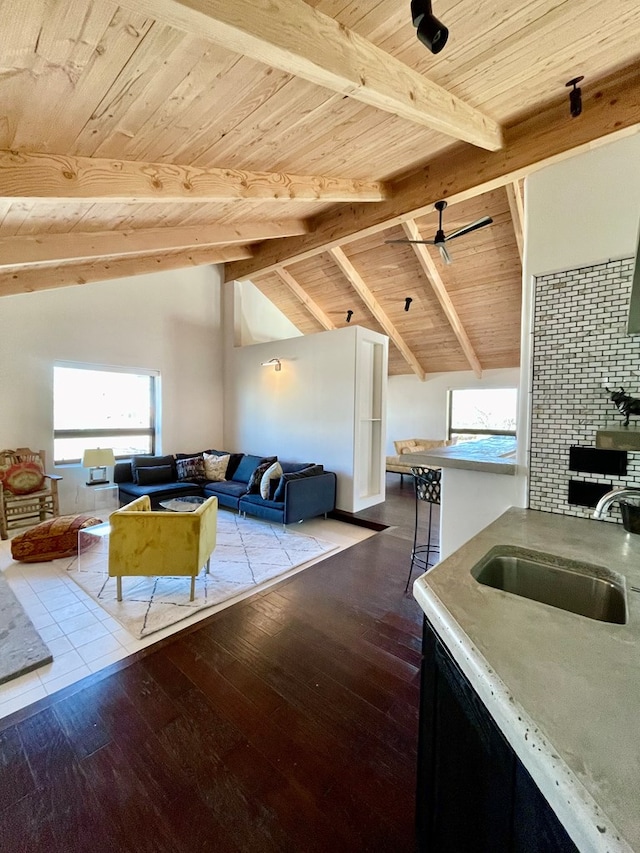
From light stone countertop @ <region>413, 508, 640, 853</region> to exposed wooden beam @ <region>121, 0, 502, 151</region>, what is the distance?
207 cm

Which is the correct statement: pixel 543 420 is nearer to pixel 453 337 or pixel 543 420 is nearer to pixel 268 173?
pixel 268 173

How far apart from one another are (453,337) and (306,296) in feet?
10.0

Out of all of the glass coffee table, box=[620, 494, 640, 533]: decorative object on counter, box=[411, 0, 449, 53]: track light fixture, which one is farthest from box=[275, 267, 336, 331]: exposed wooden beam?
box=[620, 494, 640, 533]: decorative object on counter

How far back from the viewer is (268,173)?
2877 mm

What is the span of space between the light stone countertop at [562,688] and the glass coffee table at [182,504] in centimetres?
403

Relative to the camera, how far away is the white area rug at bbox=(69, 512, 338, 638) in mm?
2691

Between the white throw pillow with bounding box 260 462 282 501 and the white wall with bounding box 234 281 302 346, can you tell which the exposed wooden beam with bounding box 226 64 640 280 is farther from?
the white throw pillow with bounding box 260 462 282 501

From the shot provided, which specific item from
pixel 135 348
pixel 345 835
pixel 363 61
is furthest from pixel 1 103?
pixel 135 348

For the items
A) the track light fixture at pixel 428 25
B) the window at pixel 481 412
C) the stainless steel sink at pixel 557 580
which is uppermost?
the track light fixture at pixel 428 25

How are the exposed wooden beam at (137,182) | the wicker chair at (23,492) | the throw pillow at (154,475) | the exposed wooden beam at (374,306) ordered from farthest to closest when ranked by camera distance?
the exposed wooden beam at (374,306)
the throw pillow at (154,475)
the wicker chair at (23,492)
the exposed wooden beam at (137,182)

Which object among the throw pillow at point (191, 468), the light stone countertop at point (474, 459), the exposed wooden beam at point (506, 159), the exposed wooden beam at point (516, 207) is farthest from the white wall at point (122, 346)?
the light stone countertop at point (474, 459)

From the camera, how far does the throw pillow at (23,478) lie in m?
4.27

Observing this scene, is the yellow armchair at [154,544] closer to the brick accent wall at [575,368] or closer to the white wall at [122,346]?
the brick accent wall at [575,368]

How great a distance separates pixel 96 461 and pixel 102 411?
112 centimetres
